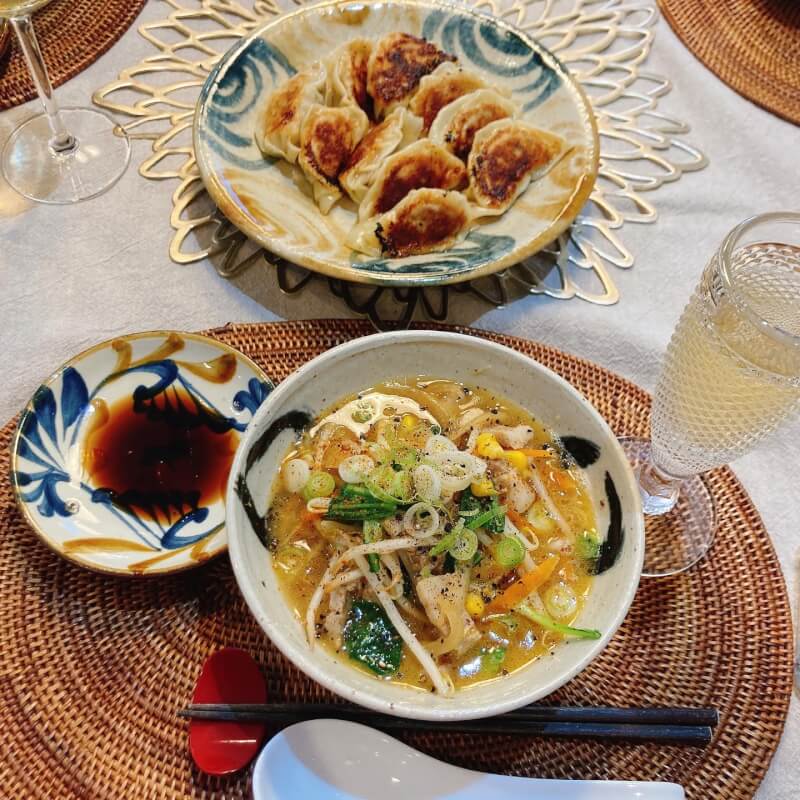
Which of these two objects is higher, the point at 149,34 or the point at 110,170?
the point at 149,34

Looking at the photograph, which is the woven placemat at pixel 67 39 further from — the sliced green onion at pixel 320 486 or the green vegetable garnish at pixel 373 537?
the green vegetable garnish at pixel 373 537

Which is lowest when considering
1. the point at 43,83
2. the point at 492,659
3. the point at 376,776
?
the point at 376,776

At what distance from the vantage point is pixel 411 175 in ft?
6.06

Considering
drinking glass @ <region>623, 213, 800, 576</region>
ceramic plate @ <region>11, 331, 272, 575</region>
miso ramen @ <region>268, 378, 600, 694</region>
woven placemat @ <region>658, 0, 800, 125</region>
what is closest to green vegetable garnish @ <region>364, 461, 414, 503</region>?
miso ramen @ <region>268, 378, 600, 694</region>

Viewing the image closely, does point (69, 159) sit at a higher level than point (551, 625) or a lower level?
higher

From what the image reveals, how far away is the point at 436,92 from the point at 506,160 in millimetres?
318

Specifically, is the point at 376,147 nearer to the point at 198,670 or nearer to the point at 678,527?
the point at 678,527

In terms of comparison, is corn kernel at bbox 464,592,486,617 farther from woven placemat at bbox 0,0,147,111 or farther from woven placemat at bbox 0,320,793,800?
woven placemat at bbox 0,0,147,111

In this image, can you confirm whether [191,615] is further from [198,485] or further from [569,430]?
[569,430]

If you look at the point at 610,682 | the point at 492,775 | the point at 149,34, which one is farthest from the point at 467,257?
the point at 149,34

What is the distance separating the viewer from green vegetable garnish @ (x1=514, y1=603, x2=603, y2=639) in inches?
43.8

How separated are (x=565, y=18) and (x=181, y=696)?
7.27 ft

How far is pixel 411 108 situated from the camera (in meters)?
2.01

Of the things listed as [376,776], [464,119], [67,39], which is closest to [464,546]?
[376,776]
